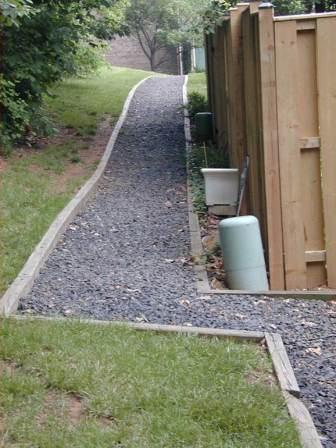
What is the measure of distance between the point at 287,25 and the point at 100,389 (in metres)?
3.53

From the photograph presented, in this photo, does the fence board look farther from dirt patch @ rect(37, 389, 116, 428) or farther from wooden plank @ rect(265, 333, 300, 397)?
dirt patch @ rect(37, 389, 116, 428)

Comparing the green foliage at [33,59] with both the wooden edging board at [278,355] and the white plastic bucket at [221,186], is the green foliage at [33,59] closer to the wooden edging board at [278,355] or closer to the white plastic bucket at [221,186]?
the white plastic bucket at [221,186]

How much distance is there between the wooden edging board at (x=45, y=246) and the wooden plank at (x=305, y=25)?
106 inches

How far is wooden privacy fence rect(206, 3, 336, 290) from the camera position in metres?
6.32

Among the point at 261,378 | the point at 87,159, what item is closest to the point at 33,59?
the point at 87,159

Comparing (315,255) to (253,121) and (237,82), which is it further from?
(237,82)

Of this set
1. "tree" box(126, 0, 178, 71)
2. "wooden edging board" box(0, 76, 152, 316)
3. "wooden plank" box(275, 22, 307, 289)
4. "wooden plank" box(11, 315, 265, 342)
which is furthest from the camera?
"tree" box(126, 0, 178, 71)

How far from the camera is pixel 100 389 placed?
154 inches

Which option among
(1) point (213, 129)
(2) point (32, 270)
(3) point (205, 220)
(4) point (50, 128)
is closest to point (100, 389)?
(2) point (32, 270)

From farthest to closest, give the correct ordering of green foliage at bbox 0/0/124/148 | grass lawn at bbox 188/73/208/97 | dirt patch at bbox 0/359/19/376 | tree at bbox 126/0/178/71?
tree at bbox 126/0/178/71, grass lawn at bbox 188/73/208/97, green foliage at bbox 0/0/124/148, dirt patch at bbox 0/359/19/376

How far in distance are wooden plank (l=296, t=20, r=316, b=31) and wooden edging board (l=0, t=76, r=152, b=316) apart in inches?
106

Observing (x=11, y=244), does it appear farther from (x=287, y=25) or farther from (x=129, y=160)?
(x=129, y=160)

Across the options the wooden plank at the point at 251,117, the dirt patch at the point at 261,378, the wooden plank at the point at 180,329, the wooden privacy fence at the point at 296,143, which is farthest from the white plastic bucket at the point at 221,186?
the dirt patch at the point at 261,378

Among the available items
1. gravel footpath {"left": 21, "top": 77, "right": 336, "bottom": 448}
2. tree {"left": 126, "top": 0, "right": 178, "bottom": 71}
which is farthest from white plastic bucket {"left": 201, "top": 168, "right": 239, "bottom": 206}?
tree {"left": 126, "top": 0, "right": 178, "bottom": 71}
